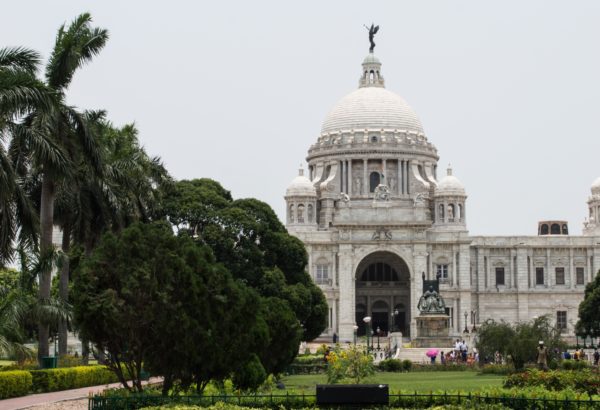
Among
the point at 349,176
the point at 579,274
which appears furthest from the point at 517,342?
the point at 349,176

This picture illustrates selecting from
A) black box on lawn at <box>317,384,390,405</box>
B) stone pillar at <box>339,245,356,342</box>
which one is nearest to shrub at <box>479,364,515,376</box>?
black box on lawn at <box>317,384,390,405</box>

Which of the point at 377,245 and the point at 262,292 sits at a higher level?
the point at 377,245

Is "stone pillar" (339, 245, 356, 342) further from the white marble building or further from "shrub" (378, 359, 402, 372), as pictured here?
"shrub" (378, 359, 402, 372)

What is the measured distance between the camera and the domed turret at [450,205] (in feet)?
370

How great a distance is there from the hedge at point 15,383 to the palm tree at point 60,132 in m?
2.55

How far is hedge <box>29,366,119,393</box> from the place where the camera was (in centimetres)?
3853

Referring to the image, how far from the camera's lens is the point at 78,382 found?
4169 cm

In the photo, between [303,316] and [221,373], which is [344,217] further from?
[221,373]

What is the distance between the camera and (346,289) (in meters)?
103

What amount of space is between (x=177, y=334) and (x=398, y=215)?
75.7 meters

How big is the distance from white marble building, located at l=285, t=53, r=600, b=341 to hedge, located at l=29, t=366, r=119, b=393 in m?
53.2

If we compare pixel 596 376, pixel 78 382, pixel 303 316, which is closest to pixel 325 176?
pixel 303 316

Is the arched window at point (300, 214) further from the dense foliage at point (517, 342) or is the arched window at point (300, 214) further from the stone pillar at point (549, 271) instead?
the dense foliage at point (517, 342)

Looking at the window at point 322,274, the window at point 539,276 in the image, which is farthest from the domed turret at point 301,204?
the window at point 539,276
